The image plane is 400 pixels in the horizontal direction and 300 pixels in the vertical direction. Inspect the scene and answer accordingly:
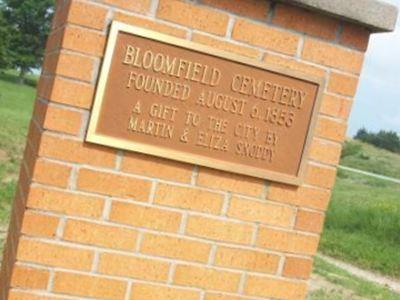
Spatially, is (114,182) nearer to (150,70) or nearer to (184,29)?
(150,70)

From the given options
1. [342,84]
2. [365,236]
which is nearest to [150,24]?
[342,84]

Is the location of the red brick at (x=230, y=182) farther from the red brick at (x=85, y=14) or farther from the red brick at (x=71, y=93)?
the red brick at (x=85, y=14)

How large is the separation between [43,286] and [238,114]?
3.90 ft

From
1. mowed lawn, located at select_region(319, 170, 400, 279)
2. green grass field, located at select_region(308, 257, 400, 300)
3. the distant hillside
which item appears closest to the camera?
green grass field, located at select_region(308, 257, 400, 300)

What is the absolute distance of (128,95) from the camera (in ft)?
9.93

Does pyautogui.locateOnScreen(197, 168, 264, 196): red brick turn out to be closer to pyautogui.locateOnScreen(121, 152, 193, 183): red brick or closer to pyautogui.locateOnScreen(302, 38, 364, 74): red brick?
pyautogui.locateOnScreen(121, 152, 193, 183): red brick

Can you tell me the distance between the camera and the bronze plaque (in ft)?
9.82

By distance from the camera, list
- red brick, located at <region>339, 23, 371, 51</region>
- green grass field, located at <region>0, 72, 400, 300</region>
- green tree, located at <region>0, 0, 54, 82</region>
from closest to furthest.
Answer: red brick, located at <region>339, 23, 371, 51</region>
green grass field, located at <region>0, 72, 400, 300</region>
green tree, located at <region>0, 0, 54, 82</region>

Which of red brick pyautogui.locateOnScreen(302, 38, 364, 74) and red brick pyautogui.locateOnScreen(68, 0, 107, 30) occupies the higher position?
red brick pyautogui.locateOnScreen(302, 38, 364, 74)

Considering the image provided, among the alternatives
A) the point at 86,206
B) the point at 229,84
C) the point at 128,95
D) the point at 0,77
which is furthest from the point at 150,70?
the point at 0,77

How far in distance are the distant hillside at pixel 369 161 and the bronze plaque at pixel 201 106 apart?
28.6 meters

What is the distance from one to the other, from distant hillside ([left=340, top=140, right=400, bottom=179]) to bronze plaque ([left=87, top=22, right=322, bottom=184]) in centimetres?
2863

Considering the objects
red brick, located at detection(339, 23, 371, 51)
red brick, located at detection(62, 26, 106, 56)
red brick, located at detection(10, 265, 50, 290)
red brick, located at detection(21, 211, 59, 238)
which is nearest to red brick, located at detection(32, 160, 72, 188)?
red brick, located at detection(21, 211, 59, 238)

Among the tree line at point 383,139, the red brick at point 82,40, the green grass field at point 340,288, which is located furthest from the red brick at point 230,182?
the tree line at point 383,139
